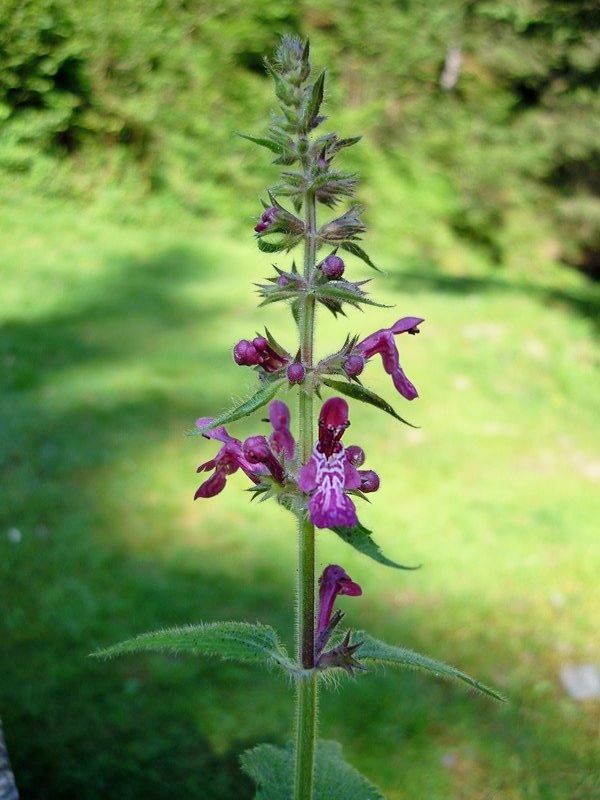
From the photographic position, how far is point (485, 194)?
47.5 feet

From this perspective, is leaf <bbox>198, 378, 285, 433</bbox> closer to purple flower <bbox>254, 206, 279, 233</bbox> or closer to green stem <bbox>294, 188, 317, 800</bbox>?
green stem <bbox>294, 188, 317, 800</bbox>

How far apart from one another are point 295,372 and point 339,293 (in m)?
0.16

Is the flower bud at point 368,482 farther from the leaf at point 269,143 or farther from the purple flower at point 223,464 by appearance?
the leaf at point 269,143

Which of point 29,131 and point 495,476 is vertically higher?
point 29,131

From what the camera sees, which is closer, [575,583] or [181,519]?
[575,583]

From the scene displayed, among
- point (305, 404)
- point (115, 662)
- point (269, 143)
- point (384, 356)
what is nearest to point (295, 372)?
point (305, 404)

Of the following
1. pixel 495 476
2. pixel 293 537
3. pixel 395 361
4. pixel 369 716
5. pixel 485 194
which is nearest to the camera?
pixel 395 361

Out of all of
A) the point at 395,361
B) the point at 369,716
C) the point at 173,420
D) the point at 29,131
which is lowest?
the point at 369,716

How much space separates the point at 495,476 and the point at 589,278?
11069 millimetres

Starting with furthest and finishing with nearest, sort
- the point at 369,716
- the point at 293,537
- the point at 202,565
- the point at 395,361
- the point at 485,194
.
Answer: the point at 485,194
the point at 293,537
the point at 202,565
the point at 369,716
the point at 395,361

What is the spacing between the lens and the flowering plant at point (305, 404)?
1522 mm

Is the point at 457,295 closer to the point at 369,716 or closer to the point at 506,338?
the point at 506,338

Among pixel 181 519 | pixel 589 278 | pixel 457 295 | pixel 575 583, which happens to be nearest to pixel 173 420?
pixel 181 519

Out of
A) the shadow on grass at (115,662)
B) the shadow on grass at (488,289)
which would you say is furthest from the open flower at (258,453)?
the shadow on grass at (488,289)
